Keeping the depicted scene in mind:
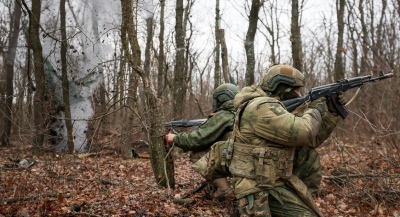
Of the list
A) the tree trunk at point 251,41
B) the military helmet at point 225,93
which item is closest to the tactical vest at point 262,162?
the military helmet at point 225,93

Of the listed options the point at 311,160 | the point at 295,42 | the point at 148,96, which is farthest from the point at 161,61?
the point at 311,160

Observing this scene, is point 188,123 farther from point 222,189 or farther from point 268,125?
point 268,125

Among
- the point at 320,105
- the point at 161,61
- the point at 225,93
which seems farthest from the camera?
the point at 161,61

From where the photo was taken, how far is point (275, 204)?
3771mm

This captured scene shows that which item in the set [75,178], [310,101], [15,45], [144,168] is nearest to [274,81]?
[310,101]

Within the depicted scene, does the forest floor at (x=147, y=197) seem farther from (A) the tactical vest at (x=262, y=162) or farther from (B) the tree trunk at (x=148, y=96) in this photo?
(A) the tactical vest at (x=262, y=162)

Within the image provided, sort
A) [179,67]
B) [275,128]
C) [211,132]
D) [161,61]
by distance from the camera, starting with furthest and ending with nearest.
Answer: [161,61] < [179,67] < [211,132] < [275,128]

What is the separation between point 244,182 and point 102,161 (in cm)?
768

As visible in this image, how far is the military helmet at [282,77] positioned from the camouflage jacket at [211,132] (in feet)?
6.56

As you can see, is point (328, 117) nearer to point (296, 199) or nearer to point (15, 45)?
point (296, 199)

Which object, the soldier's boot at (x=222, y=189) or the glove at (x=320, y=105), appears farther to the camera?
the soldier's boot at (x=222, y=189)

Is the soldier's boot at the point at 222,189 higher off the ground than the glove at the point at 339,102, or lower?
lower

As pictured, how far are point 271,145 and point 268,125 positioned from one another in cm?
24

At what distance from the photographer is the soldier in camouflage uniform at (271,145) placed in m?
3.54
